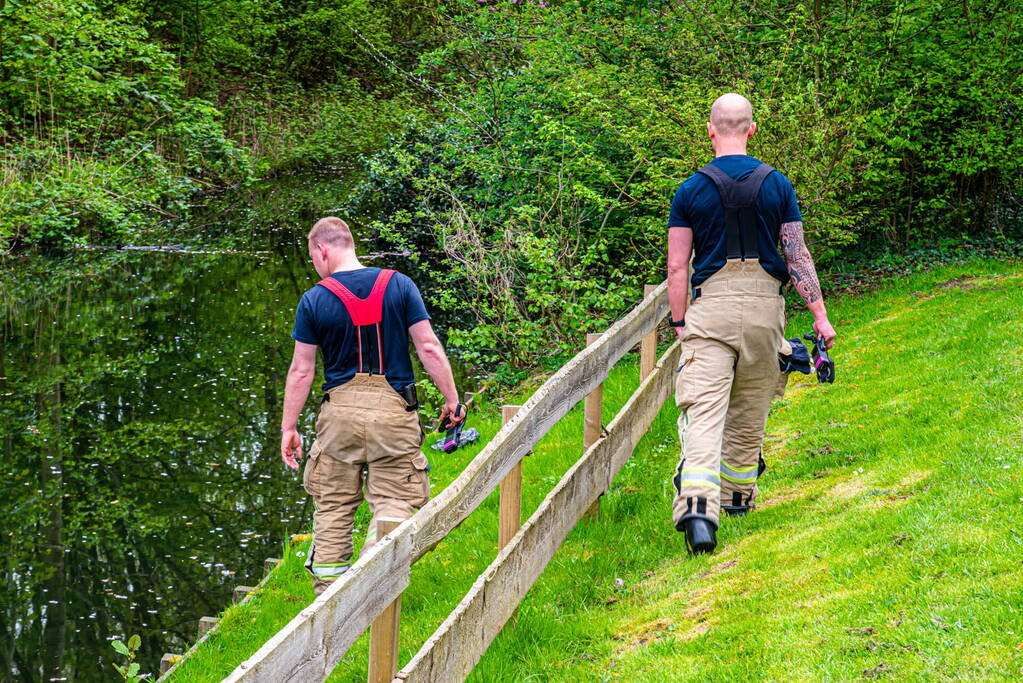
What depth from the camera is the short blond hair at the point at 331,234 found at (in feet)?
17.0

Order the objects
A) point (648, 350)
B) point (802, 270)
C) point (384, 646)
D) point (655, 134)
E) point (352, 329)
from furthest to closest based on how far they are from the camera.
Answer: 1. point (655, 134)
2. point (648, 350)
3. point (802, 270)
4. point (352, 329)
5. point (384, 646)

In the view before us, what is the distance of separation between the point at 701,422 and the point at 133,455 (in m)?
6.99

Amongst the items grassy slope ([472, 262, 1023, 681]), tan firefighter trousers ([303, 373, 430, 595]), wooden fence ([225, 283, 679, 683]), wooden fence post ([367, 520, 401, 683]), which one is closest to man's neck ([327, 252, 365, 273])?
tan firefighter trousers ([303, 373, 430, 595])

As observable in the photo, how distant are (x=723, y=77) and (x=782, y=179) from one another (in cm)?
709

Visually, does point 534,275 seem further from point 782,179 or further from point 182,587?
point 782,179

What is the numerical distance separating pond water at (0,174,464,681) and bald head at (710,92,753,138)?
4.91 metres

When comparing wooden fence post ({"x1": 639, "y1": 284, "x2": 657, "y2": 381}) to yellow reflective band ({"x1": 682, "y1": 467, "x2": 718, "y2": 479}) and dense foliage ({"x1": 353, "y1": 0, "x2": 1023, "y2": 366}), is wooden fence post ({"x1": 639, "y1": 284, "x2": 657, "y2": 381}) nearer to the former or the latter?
yellow reflective band ({"x1": 682, "y1": 467, "x2": 718, "y2": 479})

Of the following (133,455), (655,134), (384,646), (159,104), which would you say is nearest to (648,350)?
(384,646)

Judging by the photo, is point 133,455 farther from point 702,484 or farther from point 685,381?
point 702,484

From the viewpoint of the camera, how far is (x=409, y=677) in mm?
3441

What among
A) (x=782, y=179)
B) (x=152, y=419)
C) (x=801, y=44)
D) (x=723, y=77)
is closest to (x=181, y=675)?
(x=782, y=179)

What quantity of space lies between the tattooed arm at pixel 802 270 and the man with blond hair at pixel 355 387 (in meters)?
1.91

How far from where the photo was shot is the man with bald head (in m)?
5.11

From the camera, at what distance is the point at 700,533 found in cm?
498
